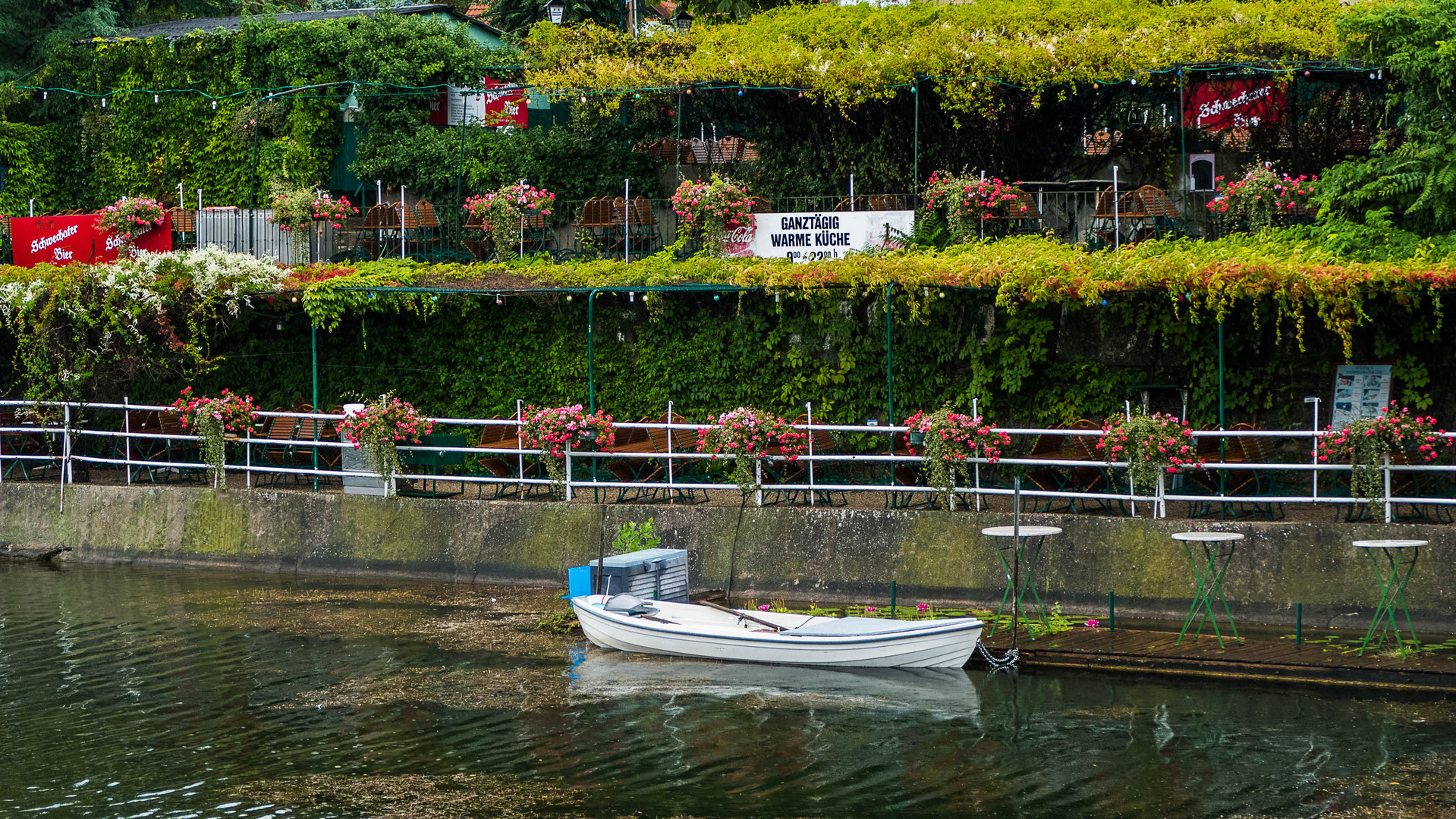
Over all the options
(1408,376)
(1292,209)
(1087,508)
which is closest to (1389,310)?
(1408,376)

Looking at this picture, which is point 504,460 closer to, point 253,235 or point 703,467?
point 703,467

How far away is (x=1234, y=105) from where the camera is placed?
74.3ft

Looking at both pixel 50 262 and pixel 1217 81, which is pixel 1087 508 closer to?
pixel 1217 81

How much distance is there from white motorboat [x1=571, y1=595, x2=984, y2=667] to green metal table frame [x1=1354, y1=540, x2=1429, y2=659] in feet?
13.0

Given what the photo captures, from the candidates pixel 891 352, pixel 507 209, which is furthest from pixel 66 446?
pixel 891 352

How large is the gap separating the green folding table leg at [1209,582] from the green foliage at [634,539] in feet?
20.4

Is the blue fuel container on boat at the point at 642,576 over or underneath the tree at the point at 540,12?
underneath

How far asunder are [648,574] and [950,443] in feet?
12.9

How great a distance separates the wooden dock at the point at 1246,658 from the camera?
1328cm

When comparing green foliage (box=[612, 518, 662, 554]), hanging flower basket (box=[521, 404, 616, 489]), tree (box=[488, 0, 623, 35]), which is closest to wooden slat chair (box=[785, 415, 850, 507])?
green foliage (box=[612, 518, 662, 554])

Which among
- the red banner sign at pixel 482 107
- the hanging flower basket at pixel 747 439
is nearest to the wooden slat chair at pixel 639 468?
the hanging flower basket at pixel 747 439

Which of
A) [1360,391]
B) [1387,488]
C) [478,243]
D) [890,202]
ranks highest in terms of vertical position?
[890,202]

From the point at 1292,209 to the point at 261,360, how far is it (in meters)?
16.3

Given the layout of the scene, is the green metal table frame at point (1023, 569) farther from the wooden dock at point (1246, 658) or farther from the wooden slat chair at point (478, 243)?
the wooden slat chair at point (478, 243)
